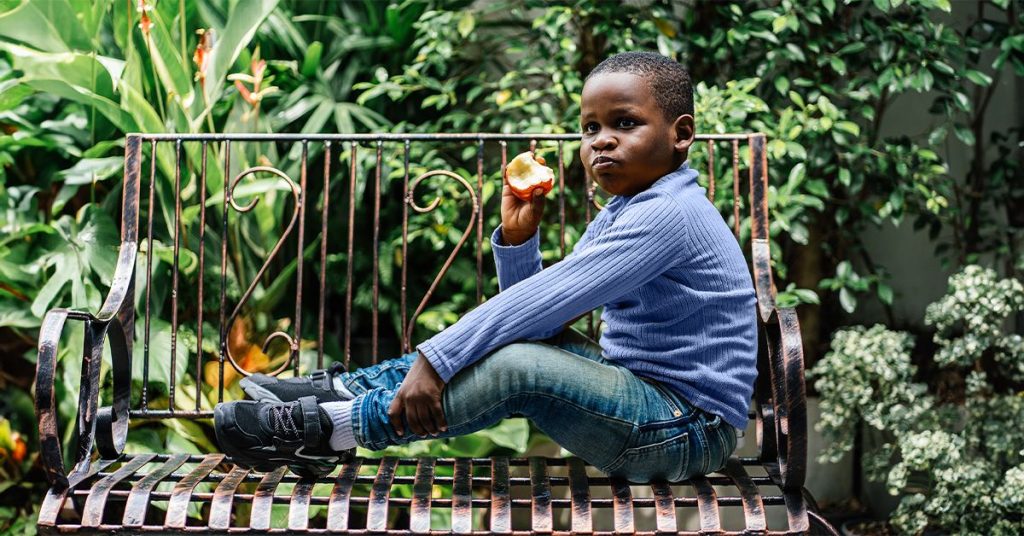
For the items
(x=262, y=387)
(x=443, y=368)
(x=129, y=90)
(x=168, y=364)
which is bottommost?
(x=168, y=364)

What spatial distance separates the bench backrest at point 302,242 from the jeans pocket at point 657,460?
38 centimetres

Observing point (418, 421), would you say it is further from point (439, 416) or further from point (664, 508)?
point (664, 508)

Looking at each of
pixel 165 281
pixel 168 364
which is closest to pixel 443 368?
pixel 168 364

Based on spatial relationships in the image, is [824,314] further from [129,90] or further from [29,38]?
[29,38]

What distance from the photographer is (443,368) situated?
170 centimetres

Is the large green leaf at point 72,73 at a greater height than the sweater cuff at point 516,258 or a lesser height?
greater

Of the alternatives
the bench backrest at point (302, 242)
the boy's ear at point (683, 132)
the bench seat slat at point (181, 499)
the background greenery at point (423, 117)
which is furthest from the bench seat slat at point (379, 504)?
the background greenery at point (423, 117)

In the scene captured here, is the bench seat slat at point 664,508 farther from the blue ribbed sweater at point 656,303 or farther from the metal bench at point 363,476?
the blue ribbed sweater at point 656,303

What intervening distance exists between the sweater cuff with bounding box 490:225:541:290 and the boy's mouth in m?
0.26

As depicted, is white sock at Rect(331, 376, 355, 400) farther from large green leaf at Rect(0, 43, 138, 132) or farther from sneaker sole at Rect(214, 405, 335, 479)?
large green leaf at Rect(0, 43, 138, 132)

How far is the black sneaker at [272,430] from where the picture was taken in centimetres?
177

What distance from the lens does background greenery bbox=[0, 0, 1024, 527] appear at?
2748 mm

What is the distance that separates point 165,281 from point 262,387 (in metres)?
1.04

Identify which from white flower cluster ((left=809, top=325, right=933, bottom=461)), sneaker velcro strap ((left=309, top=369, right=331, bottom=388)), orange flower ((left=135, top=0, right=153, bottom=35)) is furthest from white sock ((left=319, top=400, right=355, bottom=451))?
white flower cluster ((left=809, top=325, right=933, bottom=461))
